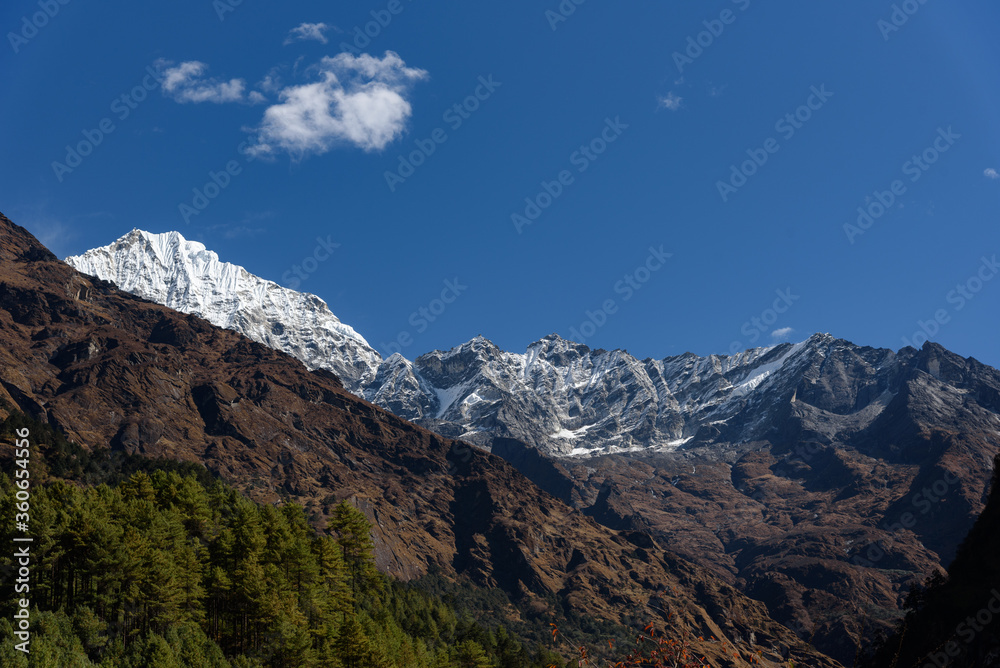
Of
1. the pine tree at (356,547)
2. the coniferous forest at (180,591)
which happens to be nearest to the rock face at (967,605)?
the coniferous forest at (180,591)

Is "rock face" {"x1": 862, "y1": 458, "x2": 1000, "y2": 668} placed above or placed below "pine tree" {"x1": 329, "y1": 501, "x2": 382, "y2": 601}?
above

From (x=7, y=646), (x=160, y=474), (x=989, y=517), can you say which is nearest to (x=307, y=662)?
(x=7, y=646)

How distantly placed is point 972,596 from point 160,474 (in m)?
113

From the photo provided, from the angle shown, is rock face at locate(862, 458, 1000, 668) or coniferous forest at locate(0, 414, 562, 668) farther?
rock face at locate(862, 458, 1000, 668)

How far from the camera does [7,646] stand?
51.3m

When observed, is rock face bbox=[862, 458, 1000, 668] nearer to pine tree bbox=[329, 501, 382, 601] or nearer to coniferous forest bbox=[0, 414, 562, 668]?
coniferous forest bbox=[0, 414, 562, 668]

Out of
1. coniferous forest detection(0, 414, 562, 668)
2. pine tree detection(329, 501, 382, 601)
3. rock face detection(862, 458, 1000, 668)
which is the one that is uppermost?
rock face detection(862, 458, 1000, 668)

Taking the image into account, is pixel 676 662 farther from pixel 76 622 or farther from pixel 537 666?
pixel 537 666

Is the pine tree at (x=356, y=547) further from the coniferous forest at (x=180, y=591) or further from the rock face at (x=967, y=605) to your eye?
the rock face at (x=967, y=605)

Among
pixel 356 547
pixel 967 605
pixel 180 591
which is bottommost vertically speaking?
pixel 180 591

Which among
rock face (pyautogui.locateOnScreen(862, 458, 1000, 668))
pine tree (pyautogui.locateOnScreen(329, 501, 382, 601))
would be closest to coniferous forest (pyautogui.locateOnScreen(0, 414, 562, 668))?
pine tree (pyautogui.locateOnScreen(329, 501, 382, 601))

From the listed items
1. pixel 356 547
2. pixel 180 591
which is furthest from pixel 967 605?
pixel 180 591

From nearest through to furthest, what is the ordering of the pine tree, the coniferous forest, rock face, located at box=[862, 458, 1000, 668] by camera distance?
the coniferous forest → rock face, located at box=[862, 458, 1000, 668] → the pine tree

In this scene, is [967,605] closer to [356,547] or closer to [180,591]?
[356,547]
